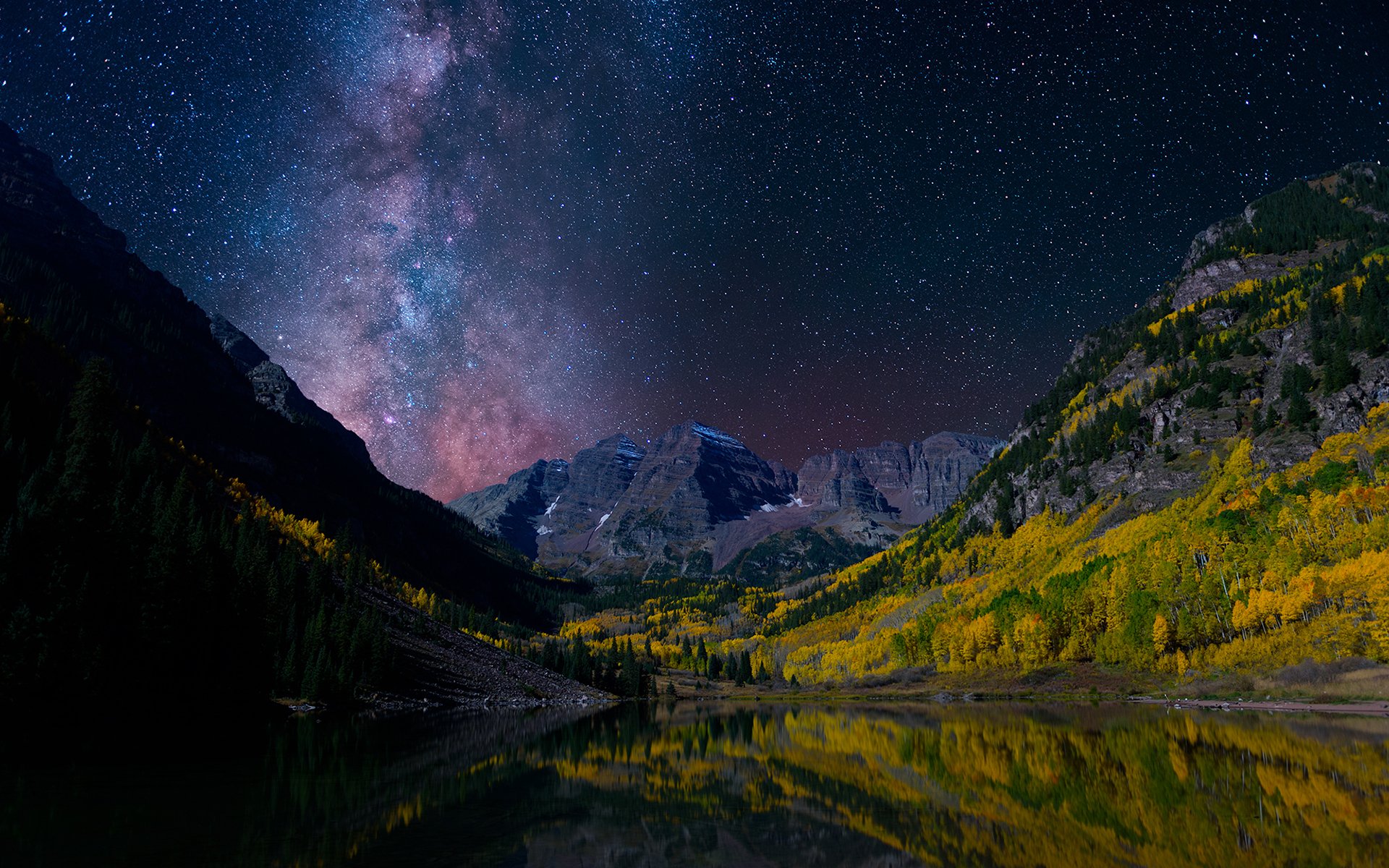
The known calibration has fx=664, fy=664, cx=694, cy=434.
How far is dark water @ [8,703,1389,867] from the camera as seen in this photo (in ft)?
62.4

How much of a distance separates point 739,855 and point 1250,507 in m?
133

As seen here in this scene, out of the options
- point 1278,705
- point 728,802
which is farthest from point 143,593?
point 1278,705

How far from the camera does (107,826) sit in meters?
20.5

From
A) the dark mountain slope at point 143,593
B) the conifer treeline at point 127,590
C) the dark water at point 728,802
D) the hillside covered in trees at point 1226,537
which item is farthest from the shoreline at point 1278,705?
the dark mountain slope at point 143,593

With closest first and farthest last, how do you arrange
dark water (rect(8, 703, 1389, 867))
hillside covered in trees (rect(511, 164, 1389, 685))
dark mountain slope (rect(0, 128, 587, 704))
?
dark water (rect(8, 703, 1389, 867)) → dark mountain slope (rect(0, 128, 587, 704)) → hillside covered in trees (rect(511, 164, 1389, 685))

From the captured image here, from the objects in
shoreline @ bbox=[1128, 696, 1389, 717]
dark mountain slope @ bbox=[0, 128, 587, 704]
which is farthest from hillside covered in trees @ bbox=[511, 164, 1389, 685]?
dark mountain slope @ bbox=[0, 128, 587, 704]

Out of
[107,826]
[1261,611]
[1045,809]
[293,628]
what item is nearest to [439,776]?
[107,826]

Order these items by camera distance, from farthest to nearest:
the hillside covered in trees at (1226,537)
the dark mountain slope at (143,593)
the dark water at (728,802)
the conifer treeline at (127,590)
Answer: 1. the hillside covered in trees at (1226,537)
2. the dark mountain slope at (143,593)
3. the conifer treeline at (127,590)
4. the dark water at (728,802)

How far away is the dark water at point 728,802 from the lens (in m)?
19.0

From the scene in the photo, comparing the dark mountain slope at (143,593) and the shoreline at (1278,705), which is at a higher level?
the dark mountain slope at (143,593)

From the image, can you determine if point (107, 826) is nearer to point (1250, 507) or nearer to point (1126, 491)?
point (1250, 507)

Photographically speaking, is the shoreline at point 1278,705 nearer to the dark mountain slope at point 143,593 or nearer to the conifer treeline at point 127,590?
the conifer treeline at point 127,590

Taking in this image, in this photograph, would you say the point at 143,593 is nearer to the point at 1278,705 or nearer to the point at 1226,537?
the point at 1278,705

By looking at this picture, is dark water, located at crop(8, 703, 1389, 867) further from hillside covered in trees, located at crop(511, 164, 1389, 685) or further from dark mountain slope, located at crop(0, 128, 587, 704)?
hillside covered in trees, located at crop(511, 164, 1389, 685)
